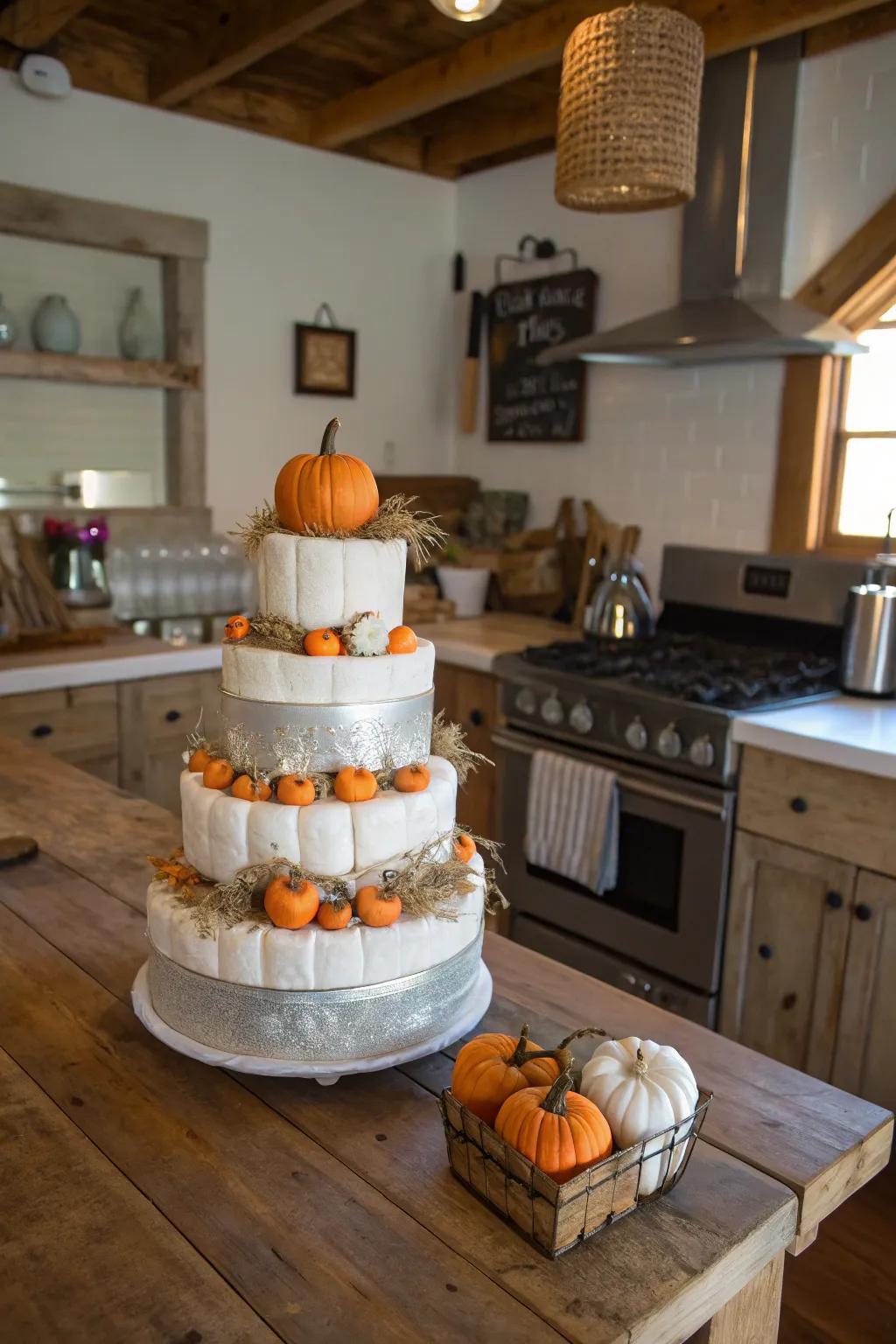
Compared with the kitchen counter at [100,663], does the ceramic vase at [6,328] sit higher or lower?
higher

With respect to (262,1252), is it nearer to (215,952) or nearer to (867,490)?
(215,952)

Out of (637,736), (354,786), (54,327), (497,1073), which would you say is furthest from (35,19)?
(497,1073)

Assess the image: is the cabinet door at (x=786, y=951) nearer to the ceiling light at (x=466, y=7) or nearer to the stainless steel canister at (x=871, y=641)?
the stainless steel canister at (x=871, y=641)

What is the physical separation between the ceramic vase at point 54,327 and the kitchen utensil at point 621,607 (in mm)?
1838

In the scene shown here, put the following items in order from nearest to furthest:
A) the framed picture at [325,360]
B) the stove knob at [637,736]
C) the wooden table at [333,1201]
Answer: the wooden table at [333,1201], the stove knob at [637,736], the framed picture at [325,360]

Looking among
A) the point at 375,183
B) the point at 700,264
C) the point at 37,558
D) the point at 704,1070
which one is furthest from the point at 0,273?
the point at 704,1070

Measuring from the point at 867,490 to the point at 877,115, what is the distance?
0.99m

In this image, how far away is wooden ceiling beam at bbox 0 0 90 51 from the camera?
108 inches

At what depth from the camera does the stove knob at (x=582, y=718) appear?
266 cm

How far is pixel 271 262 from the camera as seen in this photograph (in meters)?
3.81

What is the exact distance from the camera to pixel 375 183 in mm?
4047

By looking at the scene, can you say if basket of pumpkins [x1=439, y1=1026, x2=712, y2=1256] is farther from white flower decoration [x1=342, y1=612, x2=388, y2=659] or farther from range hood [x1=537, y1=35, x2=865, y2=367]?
range hood [x1=537, y1=35, x2=865, y2=367]

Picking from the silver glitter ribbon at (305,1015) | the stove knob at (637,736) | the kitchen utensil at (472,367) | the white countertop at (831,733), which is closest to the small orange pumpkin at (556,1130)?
the silver glitter ribbon at (305,1015)

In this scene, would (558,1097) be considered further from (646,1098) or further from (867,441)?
(867,441)
